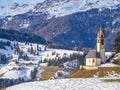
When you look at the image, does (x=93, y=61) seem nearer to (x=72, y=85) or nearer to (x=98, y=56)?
(x=98, y=56)

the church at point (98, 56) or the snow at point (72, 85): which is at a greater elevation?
the snow at point (72, 85)

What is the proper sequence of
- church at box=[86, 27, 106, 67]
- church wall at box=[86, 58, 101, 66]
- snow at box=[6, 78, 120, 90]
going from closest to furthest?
snow at box=[6, 78, 120, 90] < church wall at box=[86, 58, 101, 66] < church at box=[86, 27, 106, 67]

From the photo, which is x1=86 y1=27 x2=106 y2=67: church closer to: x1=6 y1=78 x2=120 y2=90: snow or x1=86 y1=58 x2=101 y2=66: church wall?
x1=86 y1=58 x2=101 y2=66: church wall

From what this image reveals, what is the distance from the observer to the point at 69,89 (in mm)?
52562

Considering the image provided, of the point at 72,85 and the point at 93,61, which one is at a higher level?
the point at 72,85

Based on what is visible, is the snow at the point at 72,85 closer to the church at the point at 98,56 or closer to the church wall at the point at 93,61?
the church at the point at 98,56

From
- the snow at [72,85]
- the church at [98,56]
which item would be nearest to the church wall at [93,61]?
the church at [98,56]

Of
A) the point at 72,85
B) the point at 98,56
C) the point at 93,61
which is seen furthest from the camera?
the point at 98,56

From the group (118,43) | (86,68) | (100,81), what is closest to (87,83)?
(100,81)

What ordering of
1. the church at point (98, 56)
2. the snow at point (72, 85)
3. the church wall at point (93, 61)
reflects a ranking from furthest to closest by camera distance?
the church at point (98, 56)
the church wall at point (93, 61)
the snow at point (72, 85)

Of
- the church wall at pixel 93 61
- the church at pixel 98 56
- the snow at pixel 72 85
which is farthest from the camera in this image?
the church at pixel 98 56

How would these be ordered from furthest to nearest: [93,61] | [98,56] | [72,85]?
[98,56]
[93,61]
[72,85]

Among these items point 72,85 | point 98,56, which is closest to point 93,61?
point 98,56

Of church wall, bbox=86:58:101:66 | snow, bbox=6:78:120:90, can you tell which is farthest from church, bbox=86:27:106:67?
snow, bbox=6:78:120:90
